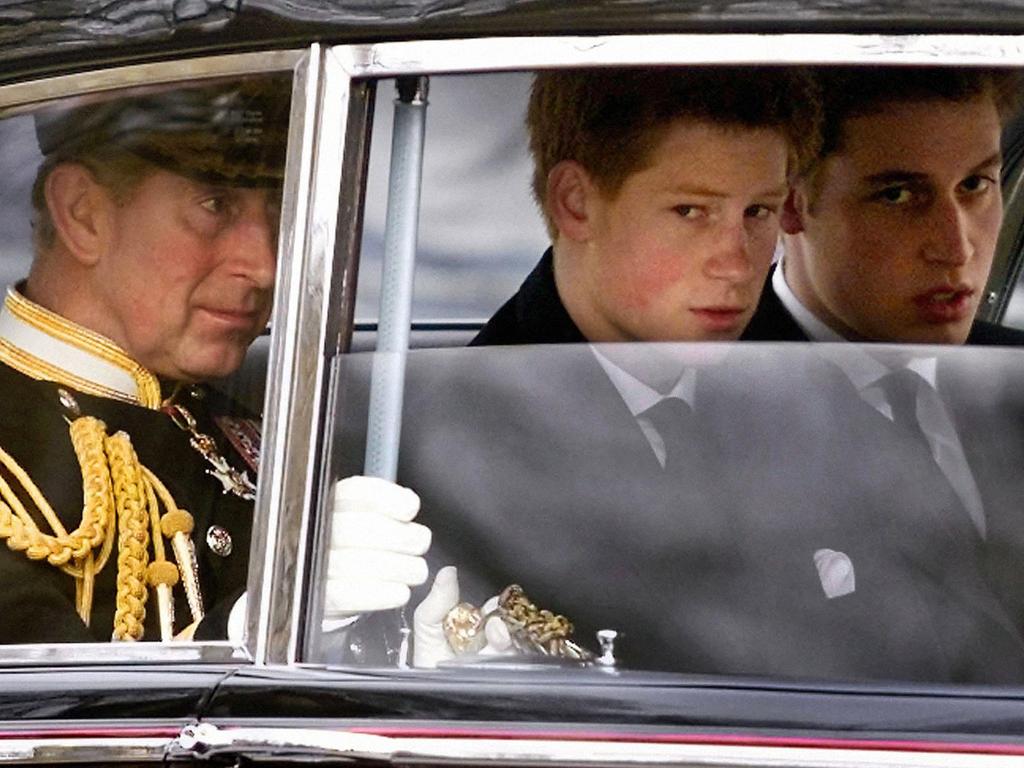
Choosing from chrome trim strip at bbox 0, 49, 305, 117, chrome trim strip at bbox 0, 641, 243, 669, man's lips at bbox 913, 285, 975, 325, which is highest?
chrome trim strip at bbox 0, 49, 305, 117

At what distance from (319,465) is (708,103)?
613 mm

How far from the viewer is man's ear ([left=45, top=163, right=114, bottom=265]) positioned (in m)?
2.42

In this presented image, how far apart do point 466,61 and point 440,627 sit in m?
0.64

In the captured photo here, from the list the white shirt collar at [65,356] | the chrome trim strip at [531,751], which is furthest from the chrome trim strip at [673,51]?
the chrome trim strip at [531,751]

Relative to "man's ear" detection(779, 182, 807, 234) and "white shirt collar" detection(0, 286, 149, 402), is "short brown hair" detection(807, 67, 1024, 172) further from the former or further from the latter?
"white shirt collar" detection(0, 286, 149, 402)

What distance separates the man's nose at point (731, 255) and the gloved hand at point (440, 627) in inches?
18.5

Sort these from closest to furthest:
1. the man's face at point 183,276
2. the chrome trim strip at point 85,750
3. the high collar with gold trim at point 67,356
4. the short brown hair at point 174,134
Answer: the chrome trim strip at point 85,750, the short brown hair at point 174,134, the man's face at point 183,276, the high collar with gold trim at point 67,356

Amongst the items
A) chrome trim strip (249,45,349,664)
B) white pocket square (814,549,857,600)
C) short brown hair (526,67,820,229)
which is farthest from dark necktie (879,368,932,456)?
chrome trim strip (249,45,349,664)

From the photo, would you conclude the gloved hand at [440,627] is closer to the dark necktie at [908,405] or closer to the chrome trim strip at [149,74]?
the dark necktie at [908,405]

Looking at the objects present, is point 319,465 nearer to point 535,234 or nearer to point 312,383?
point 312,383

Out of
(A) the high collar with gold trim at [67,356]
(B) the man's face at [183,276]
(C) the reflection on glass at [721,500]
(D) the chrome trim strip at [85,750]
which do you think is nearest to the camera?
(D) the chrome trim strip at [85,750]

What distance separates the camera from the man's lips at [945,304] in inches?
88.7

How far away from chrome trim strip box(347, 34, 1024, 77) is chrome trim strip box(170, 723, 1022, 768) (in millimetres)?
747

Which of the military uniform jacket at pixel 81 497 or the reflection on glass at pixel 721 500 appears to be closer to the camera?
the reflection on glass at pixel 721 500
